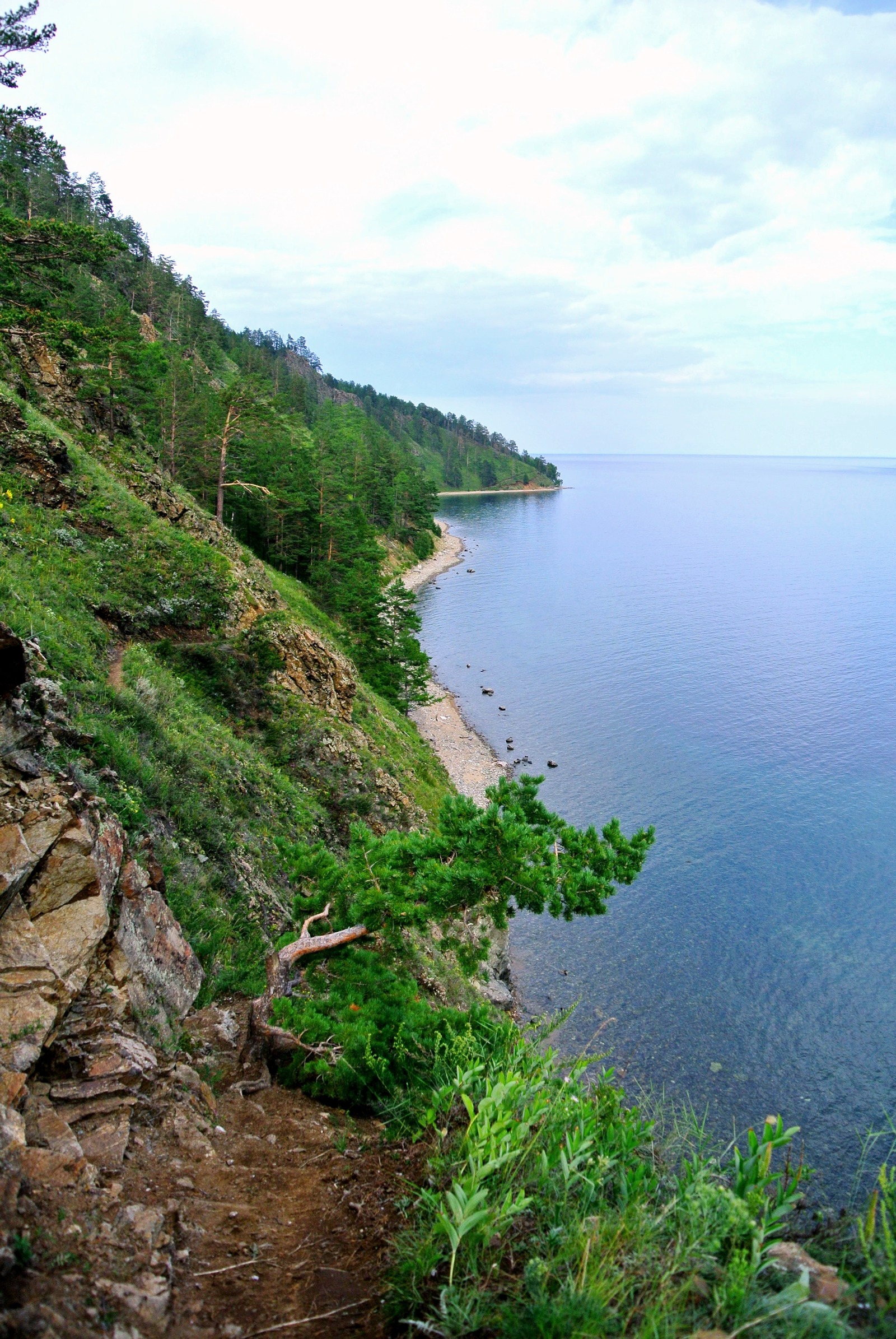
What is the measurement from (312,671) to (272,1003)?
18008mm

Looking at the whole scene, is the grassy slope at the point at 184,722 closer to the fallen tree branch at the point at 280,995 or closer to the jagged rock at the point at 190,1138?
the fallen tree branch at the point at 280,995

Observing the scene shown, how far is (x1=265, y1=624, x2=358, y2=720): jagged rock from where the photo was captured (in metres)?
24.2

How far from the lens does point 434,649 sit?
64.4m

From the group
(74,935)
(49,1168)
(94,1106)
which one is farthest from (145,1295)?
(74,935)

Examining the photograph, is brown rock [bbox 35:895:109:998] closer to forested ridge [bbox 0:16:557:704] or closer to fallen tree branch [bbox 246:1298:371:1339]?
fallen tree branch [bbox 246:1298:371:1339]

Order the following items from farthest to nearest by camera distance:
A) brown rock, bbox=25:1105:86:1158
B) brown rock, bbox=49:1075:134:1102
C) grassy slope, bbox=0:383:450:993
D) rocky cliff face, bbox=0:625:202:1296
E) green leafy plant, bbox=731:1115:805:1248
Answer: grassy slope, bbox=0:383:450:993, brown rock, bbox=49:1075:134:1102, rocky cliff face, bbox=0:625:202:1296, brown rock, bbox=25:1105:86:1158, green leafy plant, bbox=731:1115:805:1248

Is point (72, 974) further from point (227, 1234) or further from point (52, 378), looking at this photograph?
point (52, 378)

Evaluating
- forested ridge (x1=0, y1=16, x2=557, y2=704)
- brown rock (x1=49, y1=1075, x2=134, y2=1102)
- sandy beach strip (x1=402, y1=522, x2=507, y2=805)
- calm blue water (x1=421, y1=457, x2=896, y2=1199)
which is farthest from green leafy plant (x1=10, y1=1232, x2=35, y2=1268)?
sandy beach strip (x1=402, y1=522, x2=507, y2=805)

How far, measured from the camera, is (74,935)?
7.38 meters

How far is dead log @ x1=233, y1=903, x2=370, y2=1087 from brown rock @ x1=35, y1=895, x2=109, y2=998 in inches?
86.2

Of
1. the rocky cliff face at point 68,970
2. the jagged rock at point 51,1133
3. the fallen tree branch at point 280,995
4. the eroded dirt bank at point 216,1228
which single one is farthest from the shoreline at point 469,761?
the jagged rock at point 51,1133

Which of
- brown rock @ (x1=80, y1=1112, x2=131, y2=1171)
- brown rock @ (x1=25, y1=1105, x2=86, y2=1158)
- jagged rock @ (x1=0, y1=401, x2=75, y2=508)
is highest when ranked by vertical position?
jagged rock @ (x1=0, y1=401, x2=75, y2=508)

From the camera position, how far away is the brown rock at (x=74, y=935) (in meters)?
7.03

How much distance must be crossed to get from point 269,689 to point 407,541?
7846cm
